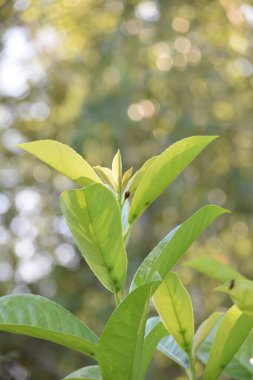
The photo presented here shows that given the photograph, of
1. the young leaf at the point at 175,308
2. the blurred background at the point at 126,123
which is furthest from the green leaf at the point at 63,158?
the blurred background at the point at 126,123

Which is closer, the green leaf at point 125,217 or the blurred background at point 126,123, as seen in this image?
the green leaf at point 125,217

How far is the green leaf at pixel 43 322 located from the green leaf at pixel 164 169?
0.43ft

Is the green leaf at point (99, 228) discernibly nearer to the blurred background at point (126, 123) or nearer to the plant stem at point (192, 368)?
the plant stem at point (192, 368)

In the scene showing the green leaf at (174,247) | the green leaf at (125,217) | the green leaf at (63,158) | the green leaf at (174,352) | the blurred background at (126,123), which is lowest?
the blurred background at (126,123)

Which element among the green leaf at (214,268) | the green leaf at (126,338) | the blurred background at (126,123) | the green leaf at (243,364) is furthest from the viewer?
the blurred background at (126,123)

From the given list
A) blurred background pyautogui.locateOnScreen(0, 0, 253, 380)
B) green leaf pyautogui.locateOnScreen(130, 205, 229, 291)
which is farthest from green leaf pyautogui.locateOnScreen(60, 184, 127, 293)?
blurred background pyautogui.locateOnScreen(0, 0, 253, 380)

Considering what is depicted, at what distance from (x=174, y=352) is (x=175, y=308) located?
9 centimetres

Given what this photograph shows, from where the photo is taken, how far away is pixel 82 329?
2.32 ft

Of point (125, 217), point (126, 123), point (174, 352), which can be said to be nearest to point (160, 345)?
point (174, 352)

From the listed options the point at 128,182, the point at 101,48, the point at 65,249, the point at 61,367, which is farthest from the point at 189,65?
the point at 128,182

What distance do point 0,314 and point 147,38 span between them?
6.58m

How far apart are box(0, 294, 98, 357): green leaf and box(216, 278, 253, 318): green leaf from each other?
151mm

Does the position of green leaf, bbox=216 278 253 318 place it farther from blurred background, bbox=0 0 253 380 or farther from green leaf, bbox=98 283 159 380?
blurred background, bbox=0 0 253 380

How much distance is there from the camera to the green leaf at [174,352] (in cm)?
78
